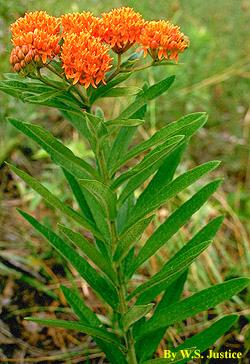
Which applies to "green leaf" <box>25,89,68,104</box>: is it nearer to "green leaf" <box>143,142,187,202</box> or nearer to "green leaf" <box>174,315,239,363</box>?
"green leaf" <box>143,142,187,202</box>

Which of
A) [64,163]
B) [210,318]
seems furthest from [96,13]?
[64,163]

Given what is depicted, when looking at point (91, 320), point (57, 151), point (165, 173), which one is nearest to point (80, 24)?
point (57, 151)

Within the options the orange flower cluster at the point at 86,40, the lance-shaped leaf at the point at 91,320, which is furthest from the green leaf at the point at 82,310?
the orange flower cluster at the point at 86,40

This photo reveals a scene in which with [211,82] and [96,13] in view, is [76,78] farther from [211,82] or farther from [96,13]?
[96,13]

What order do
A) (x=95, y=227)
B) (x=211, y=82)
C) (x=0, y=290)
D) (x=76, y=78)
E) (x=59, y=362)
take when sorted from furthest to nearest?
(x=211, y=82)
(x=0, y=290)
(x=59, y=362)
(x=95, y=227)
(x=76, y=78)

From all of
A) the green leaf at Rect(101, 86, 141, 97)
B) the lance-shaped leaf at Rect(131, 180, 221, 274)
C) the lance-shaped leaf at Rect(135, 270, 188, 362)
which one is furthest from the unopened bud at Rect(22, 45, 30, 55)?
the lance-shaped leaf at Rect(135, 270, 188, 362)

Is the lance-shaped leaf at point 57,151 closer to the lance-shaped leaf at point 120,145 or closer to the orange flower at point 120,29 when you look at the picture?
the lance-shaped leaf at point 120,145

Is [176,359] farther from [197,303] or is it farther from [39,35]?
[39,35]
